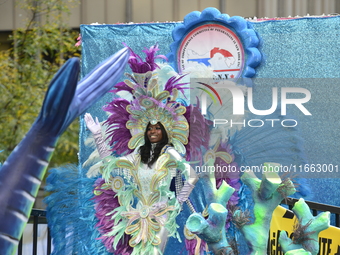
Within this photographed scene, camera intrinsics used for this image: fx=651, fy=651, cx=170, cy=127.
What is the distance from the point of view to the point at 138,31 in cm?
516

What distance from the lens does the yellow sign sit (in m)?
4.05

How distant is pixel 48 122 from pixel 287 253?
1.32 meters

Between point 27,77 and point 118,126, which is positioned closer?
point 118,126

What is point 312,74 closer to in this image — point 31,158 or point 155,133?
point 155,133

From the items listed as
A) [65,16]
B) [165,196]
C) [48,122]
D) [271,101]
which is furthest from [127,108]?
[65,16]

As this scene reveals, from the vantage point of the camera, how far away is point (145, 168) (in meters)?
4.21

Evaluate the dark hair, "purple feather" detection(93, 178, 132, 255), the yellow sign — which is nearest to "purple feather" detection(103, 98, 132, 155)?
the dark hair

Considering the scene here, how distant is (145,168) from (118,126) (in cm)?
35

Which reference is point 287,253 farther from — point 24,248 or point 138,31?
point 24,248

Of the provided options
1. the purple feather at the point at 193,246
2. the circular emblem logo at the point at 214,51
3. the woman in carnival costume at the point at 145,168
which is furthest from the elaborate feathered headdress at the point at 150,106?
the circular emblem logo at the point at 214,51

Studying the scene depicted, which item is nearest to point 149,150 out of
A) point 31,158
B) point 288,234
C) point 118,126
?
point 118,126

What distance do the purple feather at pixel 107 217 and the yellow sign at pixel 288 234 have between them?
95 cm

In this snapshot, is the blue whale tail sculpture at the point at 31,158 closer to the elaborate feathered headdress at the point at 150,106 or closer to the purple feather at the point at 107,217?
the elaborate feathered headdress at the point at 150,106

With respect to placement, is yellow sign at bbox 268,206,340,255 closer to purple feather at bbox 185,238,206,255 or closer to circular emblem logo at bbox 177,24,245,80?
purple feather at bbox 185,238,206,255
